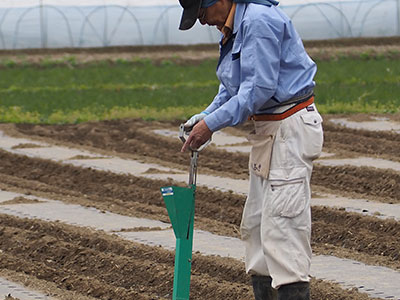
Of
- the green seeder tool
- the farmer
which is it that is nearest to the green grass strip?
the green seeder tool

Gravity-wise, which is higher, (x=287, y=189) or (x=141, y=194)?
(x=287, y=189)

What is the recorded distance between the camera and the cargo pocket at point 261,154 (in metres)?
4.39

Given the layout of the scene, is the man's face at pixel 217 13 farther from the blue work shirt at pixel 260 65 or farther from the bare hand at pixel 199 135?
the bare hand at pixel 199 135

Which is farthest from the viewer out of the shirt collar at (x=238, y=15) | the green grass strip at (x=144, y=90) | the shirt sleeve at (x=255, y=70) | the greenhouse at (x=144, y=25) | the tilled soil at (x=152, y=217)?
the greenhouse at (x=144, y=25)

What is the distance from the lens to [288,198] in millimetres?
4305

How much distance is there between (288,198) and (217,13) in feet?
2.97

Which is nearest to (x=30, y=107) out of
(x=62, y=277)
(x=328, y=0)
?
(x=62, y=277)

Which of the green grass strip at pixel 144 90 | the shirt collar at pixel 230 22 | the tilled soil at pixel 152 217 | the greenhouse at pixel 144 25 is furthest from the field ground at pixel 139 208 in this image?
the greenhouse at pixel 144 25

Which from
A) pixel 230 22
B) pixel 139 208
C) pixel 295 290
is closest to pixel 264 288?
pixel 295 290

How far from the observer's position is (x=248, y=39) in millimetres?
4184

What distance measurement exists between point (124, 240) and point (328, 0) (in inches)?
975

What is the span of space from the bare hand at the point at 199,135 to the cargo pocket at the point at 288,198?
0.37 m

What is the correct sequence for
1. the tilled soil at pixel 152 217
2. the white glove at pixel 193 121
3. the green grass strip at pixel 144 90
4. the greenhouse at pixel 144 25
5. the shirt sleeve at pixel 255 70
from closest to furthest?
the shirt sleeve at pixel 255 70 < the white glove at pixel 193 121 < the tilled soil at pixel 152 217 < the green grass strip at pixel 144 90 < the greenhouse at pixel 144 25

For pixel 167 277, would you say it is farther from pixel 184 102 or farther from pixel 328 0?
pixel 328 0
